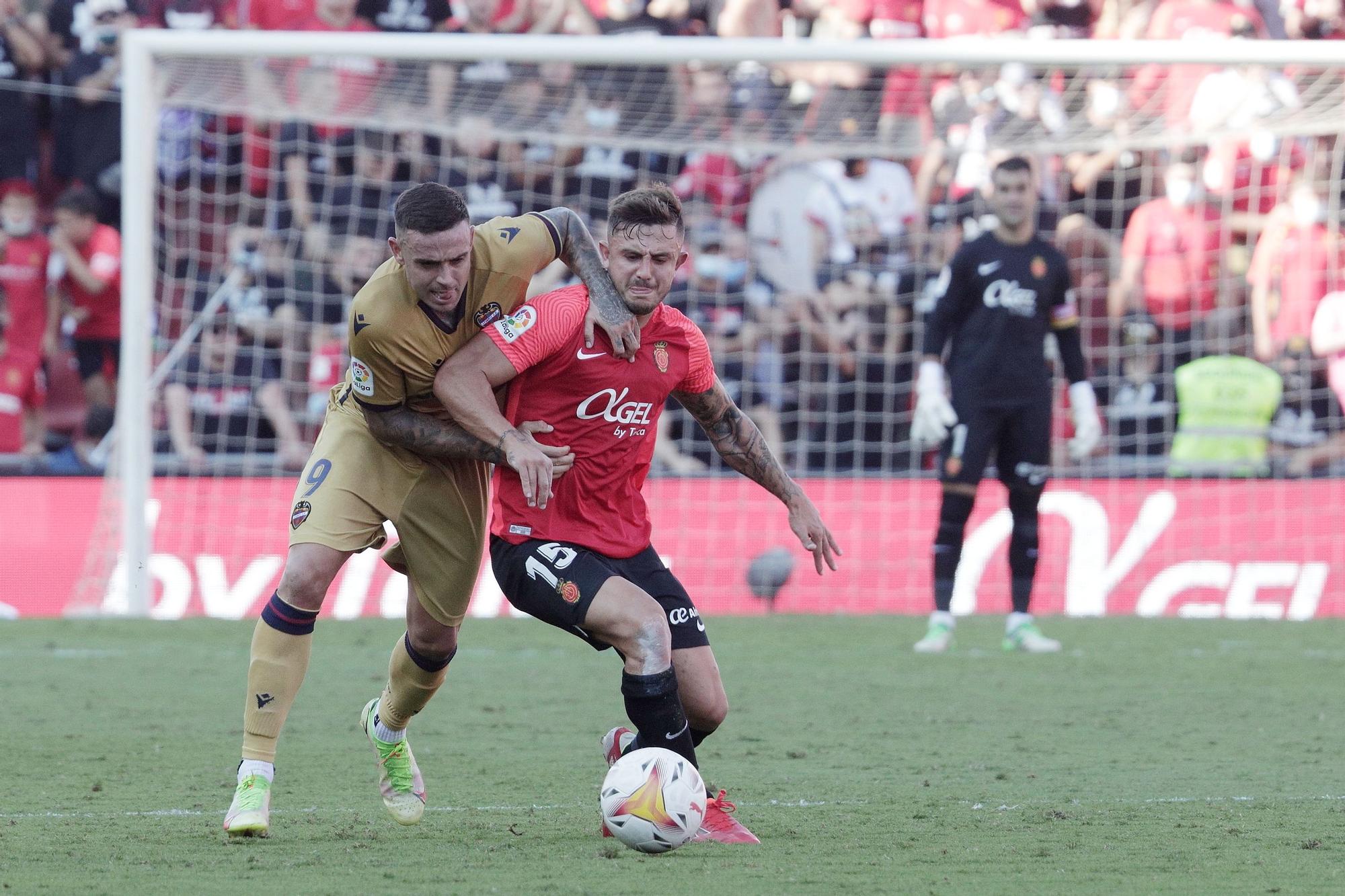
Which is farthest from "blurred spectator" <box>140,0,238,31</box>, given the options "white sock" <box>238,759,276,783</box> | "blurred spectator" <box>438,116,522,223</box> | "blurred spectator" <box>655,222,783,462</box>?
"white sock" <box>238,759,276,783</box>

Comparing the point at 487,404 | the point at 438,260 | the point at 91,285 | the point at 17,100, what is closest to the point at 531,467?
the point at 487,404

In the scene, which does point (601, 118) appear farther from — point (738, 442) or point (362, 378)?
point (362, 378)

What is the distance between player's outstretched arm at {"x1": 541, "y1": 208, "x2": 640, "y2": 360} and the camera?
5191 millimetres

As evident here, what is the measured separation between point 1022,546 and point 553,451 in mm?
5973

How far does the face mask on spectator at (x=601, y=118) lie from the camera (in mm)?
13906

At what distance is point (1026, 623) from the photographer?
1020 centimetres

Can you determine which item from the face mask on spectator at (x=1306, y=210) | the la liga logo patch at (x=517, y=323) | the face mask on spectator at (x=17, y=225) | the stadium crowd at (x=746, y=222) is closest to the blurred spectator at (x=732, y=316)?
the stadium crowd at (x=746, y=222)

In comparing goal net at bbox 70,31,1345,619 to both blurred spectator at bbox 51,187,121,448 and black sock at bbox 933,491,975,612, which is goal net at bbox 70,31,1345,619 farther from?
black sock at bbox 933,491,975,612

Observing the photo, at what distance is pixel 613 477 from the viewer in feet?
17.5

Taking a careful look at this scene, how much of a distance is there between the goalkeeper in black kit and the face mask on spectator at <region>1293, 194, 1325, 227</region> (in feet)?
11.6

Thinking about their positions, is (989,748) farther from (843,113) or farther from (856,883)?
(843,113)

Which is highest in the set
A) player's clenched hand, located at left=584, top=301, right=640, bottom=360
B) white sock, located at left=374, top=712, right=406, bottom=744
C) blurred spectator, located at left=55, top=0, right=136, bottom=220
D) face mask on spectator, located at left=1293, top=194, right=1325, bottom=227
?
blurred spectator, located at left=55, top=0, right=136, bottom=220

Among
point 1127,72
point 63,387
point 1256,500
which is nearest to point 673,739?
point 1256,500

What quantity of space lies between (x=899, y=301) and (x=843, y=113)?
4.91 feet
